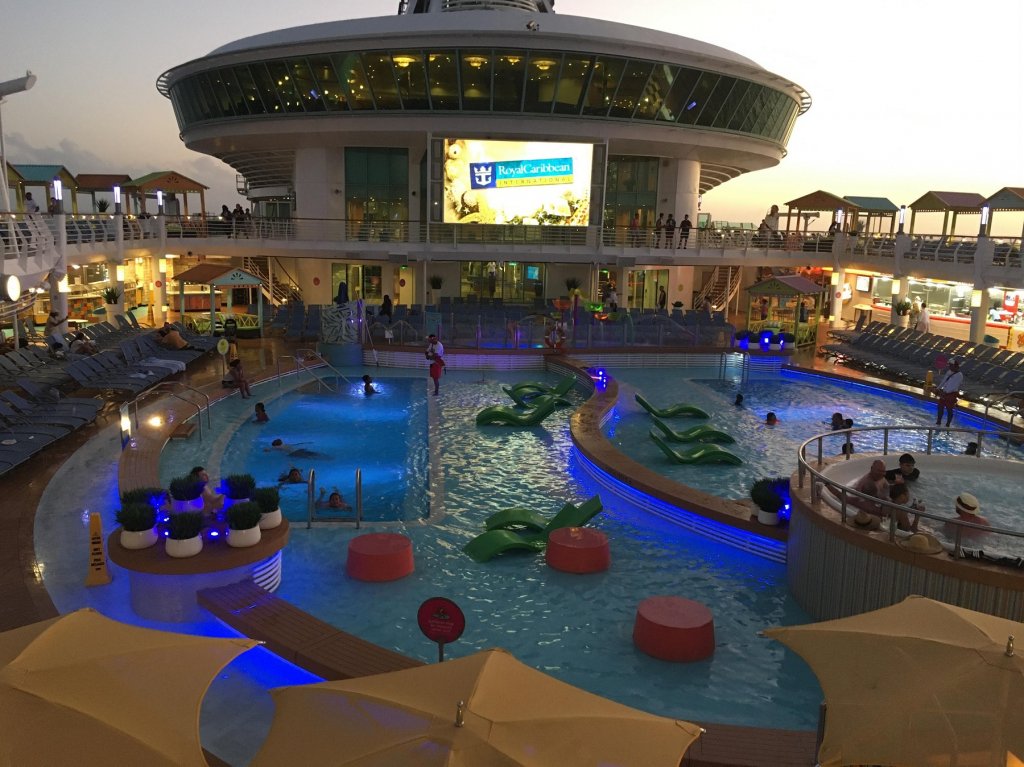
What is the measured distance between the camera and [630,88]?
103 ft

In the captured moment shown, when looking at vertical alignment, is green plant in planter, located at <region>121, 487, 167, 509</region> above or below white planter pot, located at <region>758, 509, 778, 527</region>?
above

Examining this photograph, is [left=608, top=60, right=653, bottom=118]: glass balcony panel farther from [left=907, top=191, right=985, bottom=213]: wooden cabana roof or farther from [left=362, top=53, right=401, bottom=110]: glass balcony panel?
[left=907, top=191, right=985, bottom=213]: wooden cabana roof

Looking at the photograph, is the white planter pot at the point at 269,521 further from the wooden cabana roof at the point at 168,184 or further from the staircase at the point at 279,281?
the staircase at the point at 279,281

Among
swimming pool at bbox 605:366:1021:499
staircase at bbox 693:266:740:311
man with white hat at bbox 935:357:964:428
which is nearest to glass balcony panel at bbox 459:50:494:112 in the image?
swimming pool at bbox 605:366:1021:499

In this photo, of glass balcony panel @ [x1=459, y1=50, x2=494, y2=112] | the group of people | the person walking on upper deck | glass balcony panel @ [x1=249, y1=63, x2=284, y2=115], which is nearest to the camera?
glass balcony panel @ [x1=459, y1=50, x2=494, y2=112]

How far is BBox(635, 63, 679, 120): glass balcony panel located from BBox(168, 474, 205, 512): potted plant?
89.5 ft

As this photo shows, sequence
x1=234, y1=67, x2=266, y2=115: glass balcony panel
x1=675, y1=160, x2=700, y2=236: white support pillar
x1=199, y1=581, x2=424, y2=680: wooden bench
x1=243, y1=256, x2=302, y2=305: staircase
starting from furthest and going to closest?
1. x1=675, y1=160, x2=700, y2=236: white support pillar
2. x1=243, y1=256, x2=302, y2=305: staircase
3. x1=234, y1=67, x2=266, y2=115: glass balcony panel
4. x1=199, y1=581, x2=424, y2=680: wooden bench

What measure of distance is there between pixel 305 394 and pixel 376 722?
15750 mm

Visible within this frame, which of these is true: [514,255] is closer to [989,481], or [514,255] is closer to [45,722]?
[989,481]

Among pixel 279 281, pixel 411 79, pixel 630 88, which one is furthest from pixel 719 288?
pixel 279 281

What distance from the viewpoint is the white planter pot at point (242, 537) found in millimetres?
7820

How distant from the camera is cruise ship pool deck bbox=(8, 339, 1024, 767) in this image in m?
5.59

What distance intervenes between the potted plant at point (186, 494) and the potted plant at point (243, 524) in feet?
2.23

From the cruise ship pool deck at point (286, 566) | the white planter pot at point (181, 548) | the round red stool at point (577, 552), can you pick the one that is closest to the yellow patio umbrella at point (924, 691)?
the cruise ship pool deck at point (286, 566)
